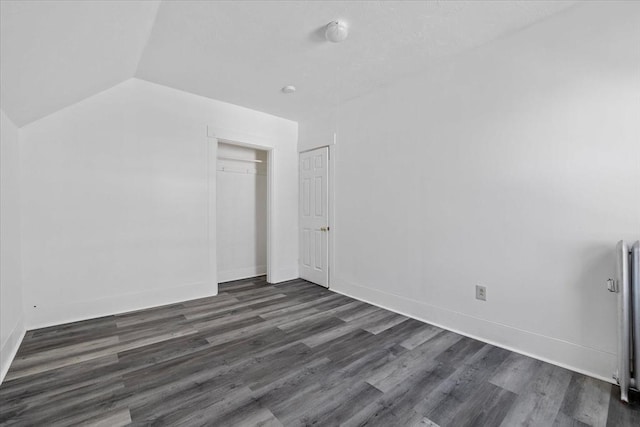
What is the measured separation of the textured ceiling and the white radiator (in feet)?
10.8

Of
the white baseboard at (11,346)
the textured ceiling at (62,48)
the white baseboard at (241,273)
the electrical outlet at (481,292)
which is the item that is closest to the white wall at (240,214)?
the white baseboard at (241,273)

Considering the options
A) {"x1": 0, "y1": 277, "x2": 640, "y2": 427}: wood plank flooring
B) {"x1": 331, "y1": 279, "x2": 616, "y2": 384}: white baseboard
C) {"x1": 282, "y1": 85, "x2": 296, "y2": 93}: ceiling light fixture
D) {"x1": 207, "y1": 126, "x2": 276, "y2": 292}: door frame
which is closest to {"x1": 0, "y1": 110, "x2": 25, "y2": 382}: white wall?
{"x1": 0, "y1": 277, "x2": 640, "y2": 427}: wood plank flooring

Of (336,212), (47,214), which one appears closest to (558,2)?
(336,212)

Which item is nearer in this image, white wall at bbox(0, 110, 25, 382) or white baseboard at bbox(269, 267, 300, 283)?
white wall at bbox(0, 110, 25, 382)

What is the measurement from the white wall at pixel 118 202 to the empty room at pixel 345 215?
21mm

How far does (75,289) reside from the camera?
2799 millimetres

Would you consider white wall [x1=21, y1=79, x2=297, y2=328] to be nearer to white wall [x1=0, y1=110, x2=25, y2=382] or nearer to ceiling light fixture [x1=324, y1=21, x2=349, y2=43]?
Answer: white wall [x1=0, y1=110, x2=25, y2=382]

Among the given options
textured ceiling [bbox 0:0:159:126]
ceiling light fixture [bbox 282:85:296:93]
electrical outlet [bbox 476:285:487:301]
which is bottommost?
electrical outlet [bbox 476:285:487:301]

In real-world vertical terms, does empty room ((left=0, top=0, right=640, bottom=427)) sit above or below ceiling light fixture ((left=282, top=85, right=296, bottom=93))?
below

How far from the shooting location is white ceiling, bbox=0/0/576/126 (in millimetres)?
1599

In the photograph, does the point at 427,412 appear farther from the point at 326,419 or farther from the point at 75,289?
the point at 75,289

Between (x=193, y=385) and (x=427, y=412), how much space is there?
4.84ft

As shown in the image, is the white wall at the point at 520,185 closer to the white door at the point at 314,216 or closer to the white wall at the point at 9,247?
the white door at the point at 314,216

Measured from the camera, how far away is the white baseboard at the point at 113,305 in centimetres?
265
